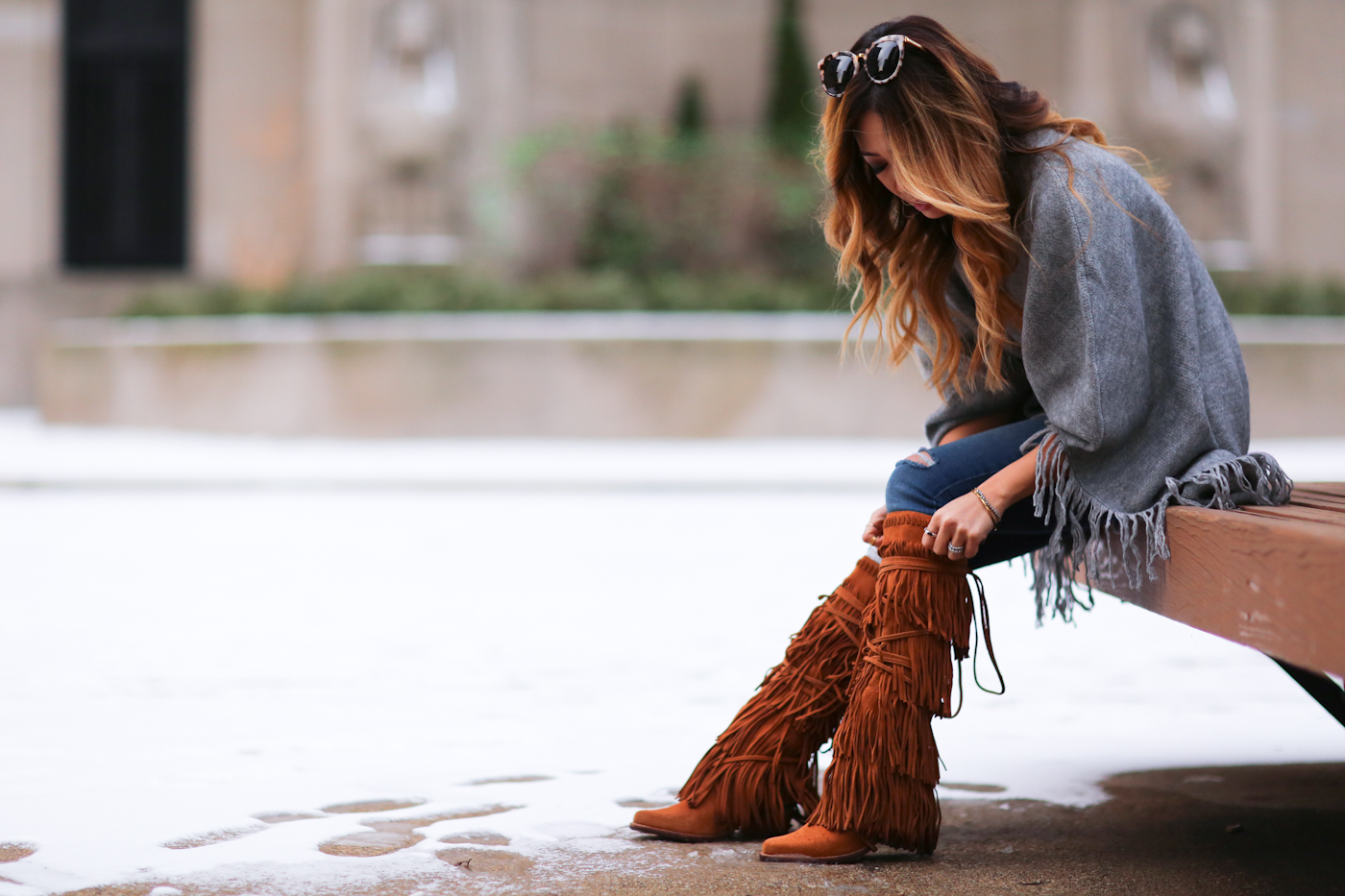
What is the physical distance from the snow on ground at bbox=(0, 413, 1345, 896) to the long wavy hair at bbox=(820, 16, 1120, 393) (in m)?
0.97

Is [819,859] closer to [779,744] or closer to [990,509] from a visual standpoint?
[779,744]

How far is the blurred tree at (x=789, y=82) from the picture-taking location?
1692 cm

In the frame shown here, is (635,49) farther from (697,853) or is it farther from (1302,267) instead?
(697,853)

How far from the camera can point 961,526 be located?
7.13 feet

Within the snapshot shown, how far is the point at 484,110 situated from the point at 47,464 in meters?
7.28

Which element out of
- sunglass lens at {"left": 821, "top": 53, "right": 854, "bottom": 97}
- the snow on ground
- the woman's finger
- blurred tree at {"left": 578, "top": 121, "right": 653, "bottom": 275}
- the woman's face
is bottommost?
the snow on ground

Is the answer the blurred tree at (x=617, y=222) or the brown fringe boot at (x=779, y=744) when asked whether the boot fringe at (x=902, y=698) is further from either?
the blurred tree at (x=617, y=222)

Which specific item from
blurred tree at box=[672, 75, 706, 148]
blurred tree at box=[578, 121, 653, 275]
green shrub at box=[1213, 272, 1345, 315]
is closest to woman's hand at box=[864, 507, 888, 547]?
green shrub at box=[1213, 272, 1345, 315]

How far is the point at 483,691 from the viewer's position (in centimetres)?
368

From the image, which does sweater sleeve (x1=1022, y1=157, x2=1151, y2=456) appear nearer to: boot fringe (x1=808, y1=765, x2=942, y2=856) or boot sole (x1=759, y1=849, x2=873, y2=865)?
boot fringe (x1=808, y1=765, x2=942, y2=856)

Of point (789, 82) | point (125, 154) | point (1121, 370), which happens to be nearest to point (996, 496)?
point (1121, 370)

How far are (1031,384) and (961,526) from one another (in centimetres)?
27

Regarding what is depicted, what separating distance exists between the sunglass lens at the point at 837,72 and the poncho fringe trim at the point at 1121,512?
62 cm

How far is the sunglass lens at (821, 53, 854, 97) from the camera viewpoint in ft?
7.52
